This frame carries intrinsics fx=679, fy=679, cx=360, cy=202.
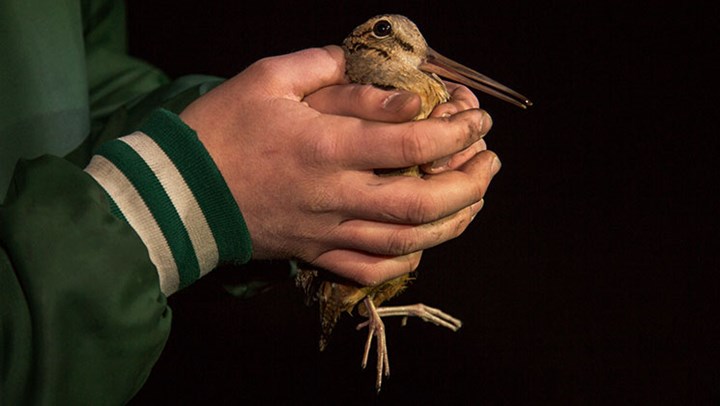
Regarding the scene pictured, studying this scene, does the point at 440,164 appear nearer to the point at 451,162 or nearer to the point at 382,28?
the point at 451,162

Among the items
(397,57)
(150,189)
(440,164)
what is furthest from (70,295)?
(397,57)

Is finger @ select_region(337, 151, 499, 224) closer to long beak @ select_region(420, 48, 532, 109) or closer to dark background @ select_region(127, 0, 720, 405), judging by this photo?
long beak @ select_region(420, 48, 532, 109)

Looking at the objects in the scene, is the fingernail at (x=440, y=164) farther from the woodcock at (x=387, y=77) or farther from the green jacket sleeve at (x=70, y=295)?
the green jacket sleeve at (x=70, y=295)

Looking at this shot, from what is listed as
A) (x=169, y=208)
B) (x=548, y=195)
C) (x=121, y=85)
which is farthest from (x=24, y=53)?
(x=548, y=195)

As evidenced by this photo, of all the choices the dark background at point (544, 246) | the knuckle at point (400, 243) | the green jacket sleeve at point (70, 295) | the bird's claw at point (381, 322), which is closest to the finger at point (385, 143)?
the knuckle at point (400, 243)

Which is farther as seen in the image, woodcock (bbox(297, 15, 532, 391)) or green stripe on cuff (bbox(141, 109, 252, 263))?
woodcock (bbox(297, 15, 532, 391))

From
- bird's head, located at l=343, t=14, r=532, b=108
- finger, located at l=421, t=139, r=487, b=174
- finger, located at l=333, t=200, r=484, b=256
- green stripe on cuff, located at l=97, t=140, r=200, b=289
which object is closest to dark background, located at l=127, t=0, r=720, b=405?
bird's head, located at l=343, t=14, r=532, b=108
